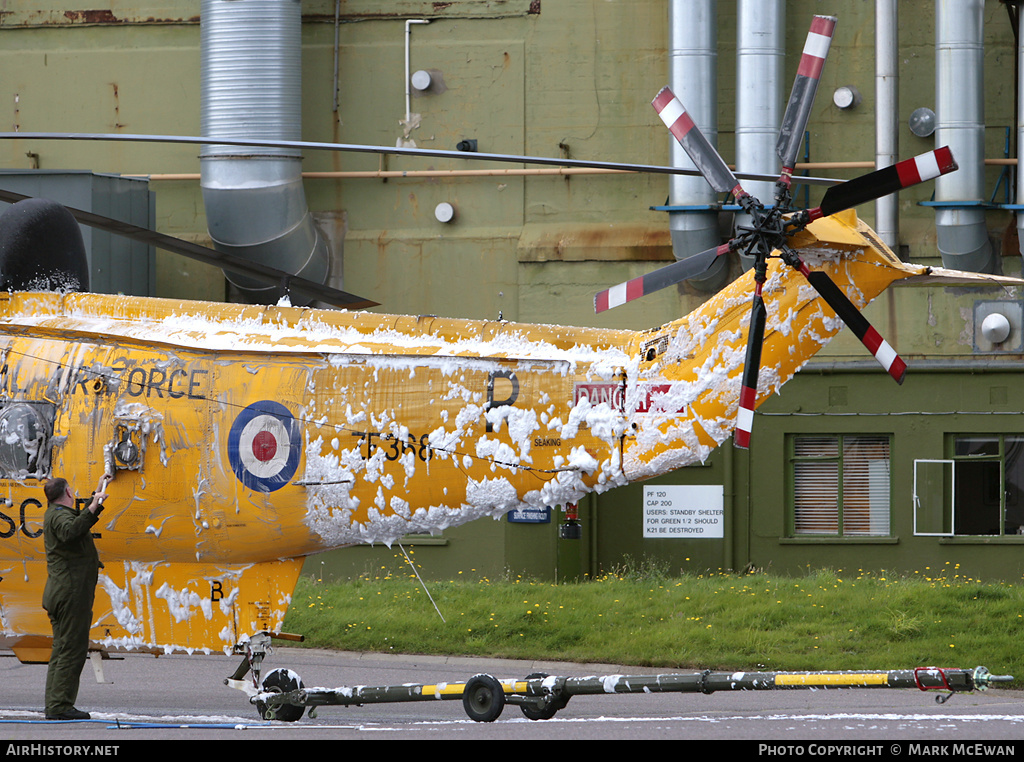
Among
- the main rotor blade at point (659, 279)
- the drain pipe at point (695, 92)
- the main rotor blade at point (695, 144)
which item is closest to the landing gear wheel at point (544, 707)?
the main rotor blade at point (659, 279)

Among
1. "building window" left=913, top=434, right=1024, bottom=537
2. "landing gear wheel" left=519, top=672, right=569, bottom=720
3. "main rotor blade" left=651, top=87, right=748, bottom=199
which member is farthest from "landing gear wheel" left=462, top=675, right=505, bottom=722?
"building window" left=913, top=434, right=1024, bottom=537

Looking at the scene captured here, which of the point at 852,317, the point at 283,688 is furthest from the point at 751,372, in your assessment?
the point at 283,688

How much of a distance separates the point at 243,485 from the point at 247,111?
867 cm

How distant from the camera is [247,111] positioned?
1638cm

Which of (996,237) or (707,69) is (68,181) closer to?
(707,69)

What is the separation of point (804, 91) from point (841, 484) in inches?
401

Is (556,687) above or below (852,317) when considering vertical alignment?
below

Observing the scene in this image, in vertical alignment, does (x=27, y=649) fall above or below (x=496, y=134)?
below

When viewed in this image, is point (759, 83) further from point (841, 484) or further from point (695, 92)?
point (841, 484)

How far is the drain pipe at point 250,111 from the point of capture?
16.4 metres

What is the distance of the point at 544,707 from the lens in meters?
8.91

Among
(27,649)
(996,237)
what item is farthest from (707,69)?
(27,649)

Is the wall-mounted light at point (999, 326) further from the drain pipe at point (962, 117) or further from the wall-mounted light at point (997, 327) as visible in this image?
the drain pipe at point (962, 117)

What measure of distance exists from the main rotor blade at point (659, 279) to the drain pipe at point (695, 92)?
27.8 feet
